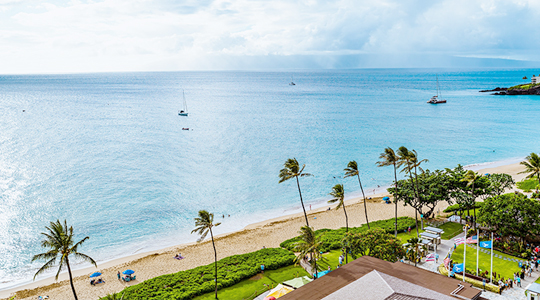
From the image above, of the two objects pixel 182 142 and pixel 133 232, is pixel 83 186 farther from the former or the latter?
pixel 182 142

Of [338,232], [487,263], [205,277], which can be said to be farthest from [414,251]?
[205,277]

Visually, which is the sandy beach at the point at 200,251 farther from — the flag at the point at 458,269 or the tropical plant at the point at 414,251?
the flag at the point at 458,269

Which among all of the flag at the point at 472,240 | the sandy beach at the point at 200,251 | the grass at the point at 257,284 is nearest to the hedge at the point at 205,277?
the grass at the point at 257,284

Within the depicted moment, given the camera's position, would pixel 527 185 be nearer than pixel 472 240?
No

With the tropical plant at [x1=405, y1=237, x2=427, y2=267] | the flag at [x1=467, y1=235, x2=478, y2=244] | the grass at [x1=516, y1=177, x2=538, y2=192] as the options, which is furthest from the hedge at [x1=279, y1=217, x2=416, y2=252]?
the grass at [x1=516, y1=177, x2=538, y2=192]

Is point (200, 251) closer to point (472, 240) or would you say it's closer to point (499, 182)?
point (472, 240)

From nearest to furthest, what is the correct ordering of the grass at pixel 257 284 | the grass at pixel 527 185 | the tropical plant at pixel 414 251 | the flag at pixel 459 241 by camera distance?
the grass at pixel 257 284, the tropical plant at pixel 414 251, the flag at pixel 459 241, the grass at pixel 527 185

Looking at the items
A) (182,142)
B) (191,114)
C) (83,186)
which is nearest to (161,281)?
(83,186)
